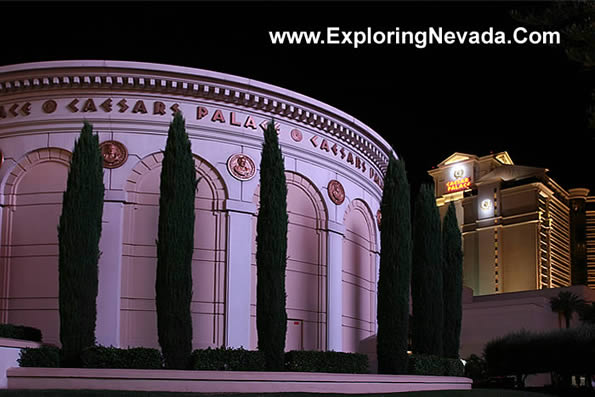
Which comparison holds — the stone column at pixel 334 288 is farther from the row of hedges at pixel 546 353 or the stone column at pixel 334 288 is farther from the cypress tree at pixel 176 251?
the row of hedges at pixel 546 353

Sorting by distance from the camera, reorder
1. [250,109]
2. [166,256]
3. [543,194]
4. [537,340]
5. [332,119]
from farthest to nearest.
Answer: [543,194], [537,340], [332,119], [250,109], [166,256]

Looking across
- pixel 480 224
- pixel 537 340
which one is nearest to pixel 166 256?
pixel 537 340

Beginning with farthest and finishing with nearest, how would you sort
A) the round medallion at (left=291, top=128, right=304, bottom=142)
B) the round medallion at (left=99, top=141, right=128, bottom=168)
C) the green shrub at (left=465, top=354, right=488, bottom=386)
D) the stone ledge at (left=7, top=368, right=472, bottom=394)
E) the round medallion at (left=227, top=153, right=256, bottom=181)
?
the green shrub at (left=465, top=354, right=488, bottom=386) → the round medallion at (left=291, top=128, right=304, bottom=142) → the round medallion at (left=227, top=153, right=256, bottom=181) → the round medallion at (left=99, top=141, right=128, bottom=168) → the stone ledge at (left=7, top=368, right=472, bottom=394)

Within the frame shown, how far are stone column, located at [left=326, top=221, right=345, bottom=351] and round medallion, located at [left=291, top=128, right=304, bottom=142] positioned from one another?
10.3 ft

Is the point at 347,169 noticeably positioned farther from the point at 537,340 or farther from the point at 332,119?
the point at 537,340

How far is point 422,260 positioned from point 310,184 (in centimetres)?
468

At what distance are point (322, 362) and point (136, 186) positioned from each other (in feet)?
26.1

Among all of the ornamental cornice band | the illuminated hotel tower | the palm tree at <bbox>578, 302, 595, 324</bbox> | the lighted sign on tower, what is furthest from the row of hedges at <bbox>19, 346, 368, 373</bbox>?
the lighted sign on tower

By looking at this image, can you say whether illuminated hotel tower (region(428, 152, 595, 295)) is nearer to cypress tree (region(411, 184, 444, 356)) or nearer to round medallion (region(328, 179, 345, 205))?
cypress tree (region(411, 184, 444, 356))

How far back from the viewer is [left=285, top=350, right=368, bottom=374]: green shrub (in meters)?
20.4

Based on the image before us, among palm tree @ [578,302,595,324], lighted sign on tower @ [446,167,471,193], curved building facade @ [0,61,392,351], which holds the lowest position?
palm tree @ [578,302,595,324]

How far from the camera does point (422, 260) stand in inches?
1001

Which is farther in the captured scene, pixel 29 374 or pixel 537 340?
pixel 537 340

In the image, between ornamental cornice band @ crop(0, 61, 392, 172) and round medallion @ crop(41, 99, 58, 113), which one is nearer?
ornamental cornice band @ crop(0, 61, 392, 172)
